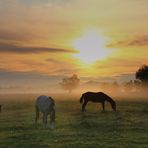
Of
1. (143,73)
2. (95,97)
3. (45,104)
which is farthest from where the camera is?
(143,73)

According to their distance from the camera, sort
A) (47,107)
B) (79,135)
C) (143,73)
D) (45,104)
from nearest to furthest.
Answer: (79,135) < (47,107) < (45,104) < (143,73)

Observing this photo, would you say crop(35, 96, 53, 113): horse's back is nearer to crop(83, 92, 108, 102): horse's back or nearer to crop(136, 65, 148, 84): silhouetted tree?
crop(83, 92, 108, 102): horse's back

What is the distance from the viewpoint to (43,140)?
87.6ft

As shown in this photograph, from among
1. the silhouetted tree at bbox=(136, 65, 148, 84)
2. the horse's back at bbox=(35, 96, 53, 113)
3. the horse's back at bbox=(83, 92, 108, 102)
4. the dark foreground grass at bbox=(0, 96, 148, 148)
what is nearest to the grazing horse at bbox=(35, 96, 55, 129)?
the horse's back at bbox=(35, 96, 53, 113)

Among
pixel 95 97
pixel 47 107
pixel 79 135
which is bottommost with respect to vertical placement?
pixel 79 135

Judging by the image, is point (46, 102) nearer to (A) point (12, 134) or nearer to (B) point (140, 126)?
(A) point (12, 134)

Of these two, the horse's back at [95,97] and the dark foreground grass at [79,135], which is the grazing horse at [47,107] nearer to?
the dark foreground grass at [79,135]

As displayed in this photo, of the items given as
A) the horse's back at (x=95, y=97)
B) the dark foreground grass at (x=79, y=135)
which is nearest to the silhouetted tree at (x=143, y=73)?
the horse's back at (x=95, y=97)

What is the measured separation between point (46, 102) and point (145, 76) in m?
125

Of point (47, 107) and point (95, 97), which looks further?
point (95, 97)

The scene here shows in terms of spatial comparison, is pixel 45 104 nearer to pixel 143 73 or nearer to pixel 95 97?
pixel 95 97

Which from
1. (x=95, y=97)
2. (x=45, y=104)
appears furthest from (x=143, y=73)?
(x=45, y=104)

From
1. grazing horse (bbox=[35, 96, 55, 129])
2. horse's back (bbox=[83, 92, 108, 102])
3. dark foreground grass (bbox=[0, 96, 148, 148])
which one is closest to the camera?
dark foreground grass (bbox=[0, 96, 148, 148])

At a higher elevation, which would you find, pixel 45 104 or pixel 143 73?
pixel 143 73
